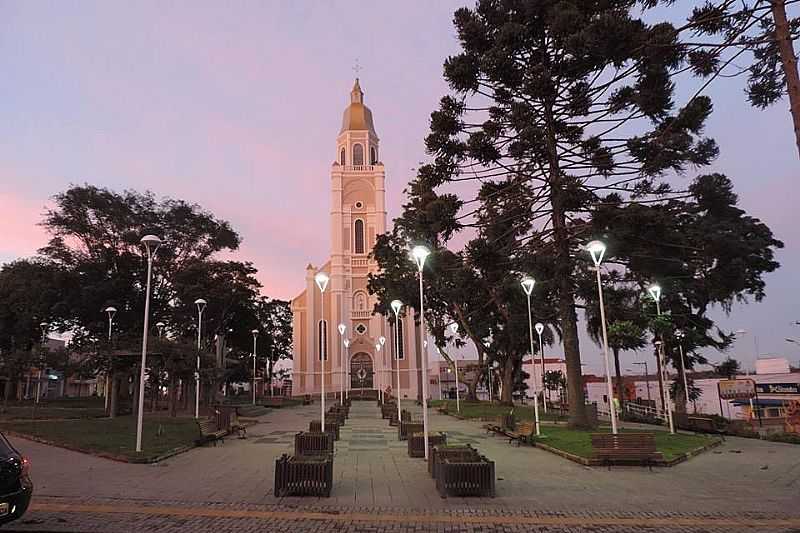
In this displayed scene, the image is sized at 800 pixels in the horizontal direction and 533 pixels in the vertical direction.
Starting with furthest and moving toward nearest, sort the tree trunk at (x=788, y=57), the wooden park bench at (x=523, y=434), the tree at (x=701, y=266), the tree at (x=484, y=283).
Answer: the tree at (x=701, y=266) → the tree at (x=484, y=283) → the wooden park bench at (x=523, y=434) → the tree trunk at (x=788, y=57)

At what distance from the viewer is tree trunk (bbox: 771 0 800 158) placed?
370 inches

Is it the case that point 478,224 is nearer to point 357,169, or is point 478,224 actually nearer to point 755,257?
point 755,257

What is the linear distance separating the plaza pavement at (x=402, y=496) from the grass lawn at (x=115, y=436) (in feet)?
2.21

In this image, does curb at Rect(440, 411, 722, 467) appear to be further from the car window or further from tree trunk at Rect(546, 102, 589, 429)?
the car window

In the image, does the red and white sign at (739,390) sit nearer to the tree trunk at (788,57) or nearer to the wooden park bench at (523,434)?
the wooden park bench at (523,434)

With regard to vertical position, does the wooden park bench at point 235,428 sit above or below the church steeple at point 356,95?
below

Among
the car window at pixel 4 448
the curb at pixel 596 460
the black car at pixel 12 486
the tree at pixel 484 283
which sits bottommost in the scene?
the curb at pixel 596 460

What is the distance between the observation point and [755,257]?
1159 inches

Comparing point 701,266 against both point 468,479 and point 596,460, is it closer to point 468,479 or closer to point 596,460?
point 596,460

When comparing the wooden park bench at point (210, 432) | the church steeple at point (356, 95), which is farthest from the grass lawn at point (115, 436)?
the church steeple at point (356, 95)

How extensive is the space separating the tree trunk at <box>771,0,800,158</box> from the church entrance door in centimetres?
5444

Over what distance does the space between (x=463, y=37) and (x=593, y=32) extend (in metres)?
7.15

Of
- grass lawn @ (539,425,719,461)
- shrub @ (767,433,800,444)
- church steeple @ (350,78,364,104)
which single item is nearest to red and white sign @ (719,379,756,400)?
shrub @ (767,433,800,444)

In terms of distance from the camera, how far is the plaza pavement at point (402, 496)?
7.60 metres
